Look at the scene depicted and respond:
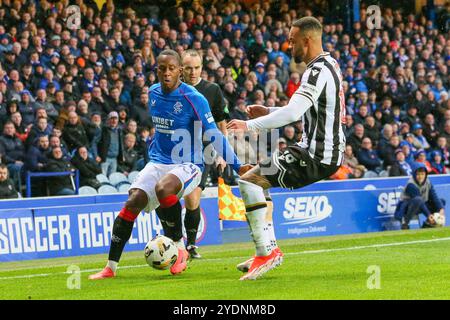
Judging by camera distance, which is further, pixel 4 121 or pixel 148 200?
pixel 4 121

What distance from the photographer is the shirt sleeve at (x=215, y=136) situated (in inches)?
396

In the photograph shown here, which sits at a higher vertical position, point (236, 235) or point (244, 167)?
point (244, 167)

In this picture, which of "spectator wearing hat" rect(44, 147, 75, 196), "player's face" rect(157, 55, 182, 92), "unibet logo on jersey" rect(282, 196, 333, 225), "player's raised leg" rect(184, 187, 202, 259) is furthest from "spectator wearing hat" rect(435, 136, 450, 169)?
"player's face" rect(157, 55, 182, 92)

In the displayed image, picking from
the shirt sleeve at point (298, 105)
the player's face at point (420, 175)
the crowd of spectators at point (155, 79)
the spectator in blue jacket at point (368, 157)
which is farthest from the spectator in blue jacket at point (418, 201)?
the shirt sleeve at point (298, 105)

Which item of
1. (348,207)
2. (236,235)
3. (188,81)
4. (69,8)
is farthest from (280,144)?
(188,81)

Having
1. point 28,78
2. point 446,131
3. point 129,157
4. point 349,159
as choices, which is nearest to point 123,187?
point 129,157

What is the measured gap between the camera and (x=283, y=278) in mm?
9367

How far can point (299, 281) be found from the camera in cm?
909

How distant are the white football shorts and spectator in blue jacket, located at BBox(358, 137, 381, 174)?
12.0 metres

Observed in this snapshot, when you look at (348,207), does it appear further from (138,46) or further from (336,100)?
(336,100)

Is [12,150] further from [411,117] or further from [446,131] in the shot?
[446,131]

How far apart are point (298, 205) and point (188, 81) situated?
20.4 feet

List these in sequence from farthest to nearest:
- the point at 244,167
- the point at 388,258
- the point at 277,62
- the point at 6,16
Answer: the point at 277,62
the point at 6,16
the point at 388,258
the point at 244,167

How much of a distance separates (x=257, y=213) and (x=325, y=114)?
1.17 metres
